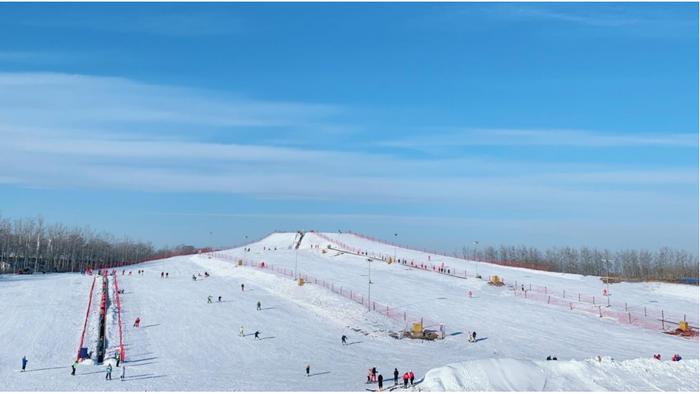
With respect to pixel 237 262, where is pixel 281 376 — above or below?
below

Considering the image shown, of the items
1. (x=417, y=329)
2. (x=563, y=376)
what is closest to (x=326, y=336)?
(x=417, y=329)

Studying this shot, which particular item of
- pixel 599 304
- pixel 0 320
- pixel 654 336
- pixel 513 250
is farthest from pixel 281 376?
pixel 513 250

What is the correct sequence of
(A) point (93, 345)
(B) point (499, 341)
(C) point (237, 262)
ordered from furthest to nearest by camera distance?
1. (C) point (237, 262)
2. (B) point (499, 341)
3. (A) point (93, 345)

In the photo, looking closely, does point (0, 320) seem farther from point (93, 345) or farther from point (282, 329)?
point (282, 329)

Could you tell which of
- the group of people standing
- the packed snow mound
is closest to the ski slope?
the packed snow mound

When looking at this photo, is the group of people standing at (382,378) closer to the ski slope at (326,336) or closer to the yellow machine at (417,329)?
the ski slope at (326,336)

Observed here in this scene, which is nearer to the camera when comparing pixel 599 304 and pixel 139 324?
pixel 139 324

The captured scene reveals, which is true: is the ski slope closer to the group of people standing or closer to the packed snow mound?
the packed snow mound
